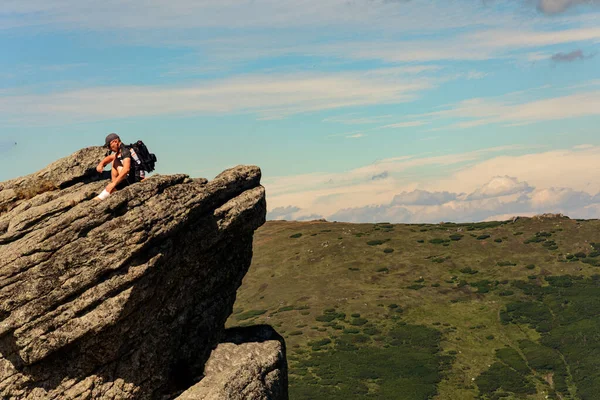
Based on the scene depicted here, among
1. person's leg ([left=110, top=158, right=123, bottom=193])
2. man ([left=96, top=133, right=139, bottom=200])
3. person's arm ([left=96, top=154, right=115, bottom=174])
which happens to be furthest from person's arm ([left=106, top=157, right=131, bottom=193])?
person's arm ([left=96, top=154, right=115, bottom=174])

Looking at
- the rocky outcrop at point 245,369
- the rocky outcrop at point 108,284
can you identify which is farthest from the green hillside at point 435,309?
the rocky outcrop at point 108,284

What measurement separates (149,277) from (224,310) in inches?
287

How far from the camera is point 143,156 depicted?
30.1m

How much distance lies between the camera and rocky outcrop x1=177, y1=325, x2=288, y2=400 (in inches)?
1120

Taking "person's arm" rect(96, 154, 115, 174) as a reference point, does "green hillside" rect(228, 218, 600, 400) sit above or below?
below

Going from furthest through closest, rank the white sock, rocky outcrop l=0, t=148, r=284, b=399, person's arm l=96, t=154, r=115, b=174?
person's arm l=96, t=154, r=115, b=174, the white sock, rocky outcrop l=0, t=148, r=284, b=399

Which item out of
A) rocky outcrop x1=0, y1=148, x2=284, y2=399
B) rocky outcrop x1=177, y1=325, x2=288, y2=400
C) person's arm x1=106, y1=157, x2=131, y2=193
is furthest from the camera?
rocky outcrop x1=177, y1=325, x2=288, y2=400

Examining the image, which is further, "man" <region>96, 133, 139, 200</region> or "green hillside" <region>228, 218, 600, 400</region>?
"green hillside" <region>228, 218, 600, 400</region>

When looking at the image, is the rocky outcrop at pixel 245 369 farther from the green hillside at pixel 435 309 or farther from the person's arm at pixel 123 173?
the green hillside at pixel 435 309

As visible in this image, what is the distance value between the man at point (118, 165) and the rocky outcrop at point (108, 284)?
0.95 metres

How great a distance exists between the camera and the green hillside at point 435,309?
324 ft

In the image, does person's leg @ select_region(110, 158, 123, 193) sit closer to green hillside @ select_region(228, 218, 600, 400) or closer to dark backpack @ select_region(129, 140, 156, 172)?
dark backpack @ select_region(129, 140, 156, 172)

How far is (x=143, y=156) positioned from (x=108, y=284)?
6989mm

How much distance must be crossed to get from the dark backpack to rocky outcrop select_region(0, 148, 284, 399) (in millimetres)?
1366
